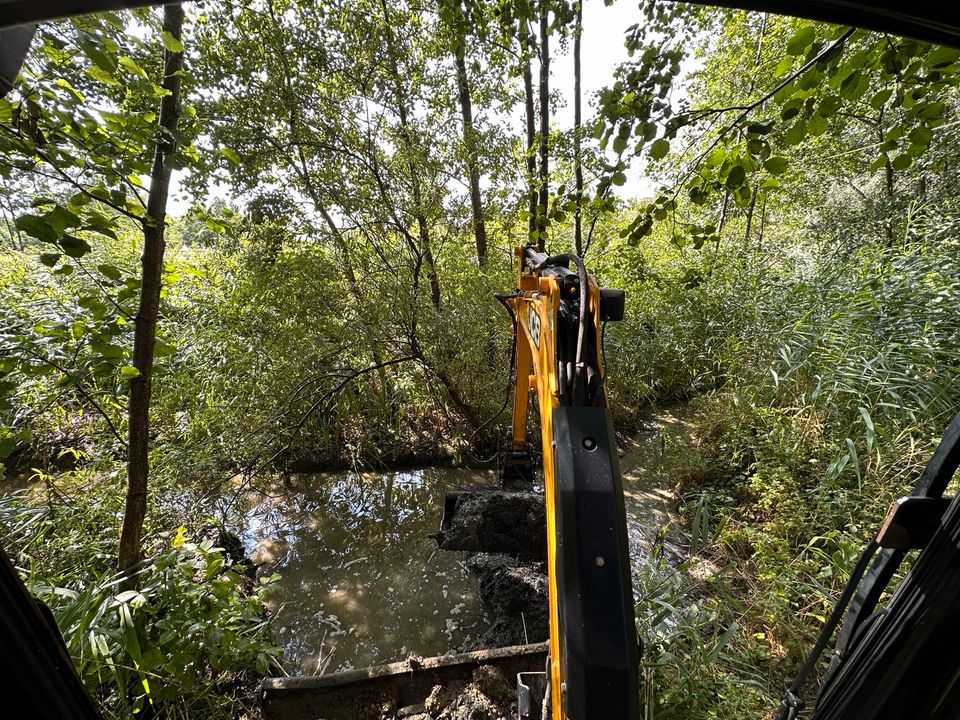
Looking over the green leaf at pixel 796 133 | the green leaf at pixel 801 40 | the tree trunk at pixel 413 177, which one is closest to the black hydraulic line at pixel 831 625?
the green leaf at pixel 796 133

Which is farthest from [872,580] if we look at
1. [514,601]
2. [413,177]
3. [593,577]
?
[413,177]

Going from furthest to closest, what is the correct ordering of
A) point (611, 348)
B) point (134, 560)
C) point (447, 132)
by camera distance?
point (611, 348), point (447, 132), point (134, 560)

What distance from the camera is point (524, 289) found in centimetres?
209

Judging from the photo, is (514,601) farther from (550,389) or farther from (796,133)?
(796,133)

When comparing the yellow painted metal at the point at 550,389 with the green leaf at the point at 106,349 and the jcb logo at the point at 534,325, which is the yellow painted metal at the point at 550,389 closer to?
the jcb logo at the point at 534,325

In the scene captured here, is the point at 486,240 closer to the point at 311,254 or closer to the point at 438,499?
the point at 311,254

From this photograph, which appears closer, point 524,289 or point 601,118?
point 601,118

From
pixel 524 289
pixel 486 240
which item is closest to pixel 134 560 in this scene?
pixel 524 289

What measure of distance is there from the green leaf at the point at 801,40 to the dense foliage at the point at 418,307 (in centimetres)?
1

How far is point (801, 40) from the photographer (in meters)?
0.97

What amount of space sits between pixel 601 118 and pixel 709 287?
218 inches

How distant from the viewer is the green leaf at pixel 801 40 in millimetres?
949

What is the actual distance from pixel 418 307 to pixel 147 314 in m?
2.65

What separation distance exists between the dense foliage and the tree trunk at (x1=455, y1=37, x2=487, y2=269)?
37 mm
